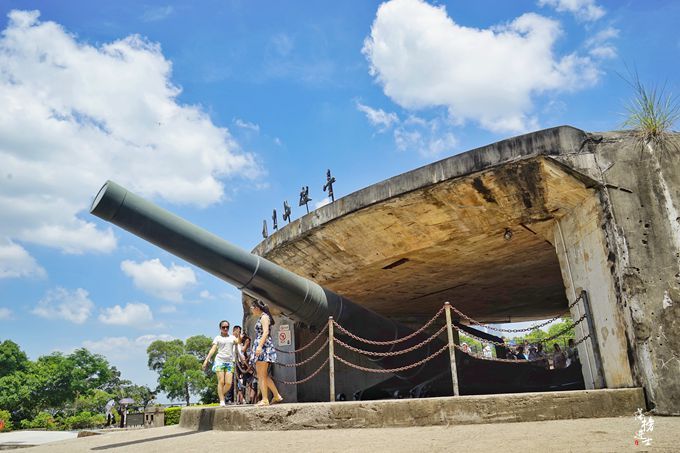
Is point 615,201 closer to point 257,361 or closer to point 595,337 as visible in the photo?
point 595,337

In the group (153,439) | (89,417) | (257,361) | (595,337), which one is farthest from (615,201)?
(89,417)

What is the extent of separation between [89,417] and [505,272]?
3037 cm

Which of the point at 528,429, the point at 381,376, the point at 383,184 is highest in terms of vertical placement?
the point at 383,184

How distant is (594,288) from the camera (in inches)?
243

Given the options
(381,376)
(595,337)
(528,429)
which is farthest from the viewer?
(381,376)

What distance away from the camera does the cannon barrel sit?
186 inches

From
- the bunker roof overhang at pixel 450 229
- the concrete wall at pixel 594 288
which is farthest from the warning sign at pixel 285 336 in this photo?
the concrete wall at pixel 594 288

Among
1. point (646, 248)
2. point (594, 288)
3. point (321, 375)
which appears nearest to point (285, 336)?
point (321, 375)

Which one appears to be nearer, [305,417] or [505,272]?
[305,417]

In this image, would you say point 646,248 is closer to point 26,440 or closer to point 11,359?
point 26,440

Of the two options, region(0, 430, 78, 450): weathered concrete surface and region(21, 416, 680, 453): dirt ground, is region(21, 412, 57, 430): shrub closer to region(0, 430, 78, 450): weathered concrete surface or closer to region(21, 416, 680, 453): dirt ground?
region(0, 430, 78, 450): weathered concrete surface

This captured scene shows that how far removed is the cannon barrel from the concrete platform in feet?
4.91

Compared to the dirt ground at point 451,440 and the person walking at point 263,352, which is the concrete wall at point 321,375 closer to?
the person walking at point 263,352

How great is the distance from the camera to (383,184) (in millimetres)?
7688
